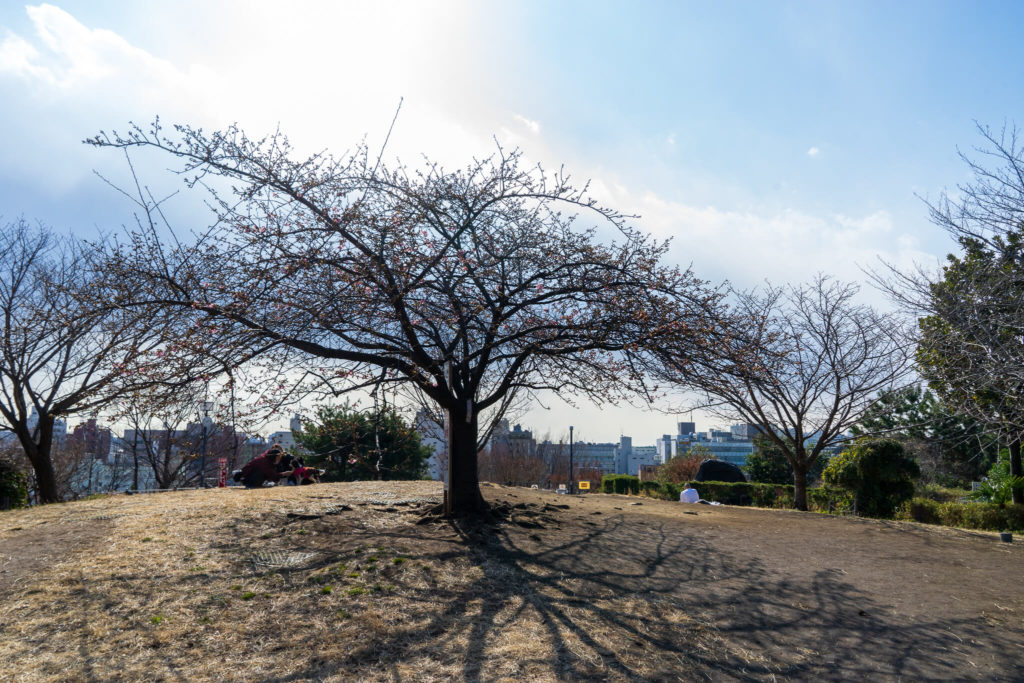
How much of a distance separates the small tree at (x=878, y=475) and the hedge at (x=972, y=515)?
408 mm

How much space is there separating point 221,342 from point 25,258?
11420 millimetres

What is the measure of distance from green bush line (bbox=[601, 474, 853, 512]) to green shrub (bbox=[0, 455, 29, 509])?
53.7 feet

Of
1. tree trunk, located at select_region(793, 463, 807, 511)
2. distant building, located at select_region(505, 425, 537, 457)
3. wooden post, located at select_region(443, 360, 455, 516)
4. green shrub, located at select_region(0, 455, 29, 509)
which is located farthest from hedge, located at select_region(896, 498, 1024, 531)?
distant building, located at select_region(505, 425, 537, 457)

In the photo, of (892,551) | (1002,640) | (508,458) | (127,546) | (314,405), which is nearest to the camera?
(1002,640)

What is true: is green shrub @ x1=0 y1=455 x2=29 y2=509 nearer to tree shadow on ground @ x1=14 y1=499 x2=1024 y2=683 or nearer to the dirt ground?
the dirt ground

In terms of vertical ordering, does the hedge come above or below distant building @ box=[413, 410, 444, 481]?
below

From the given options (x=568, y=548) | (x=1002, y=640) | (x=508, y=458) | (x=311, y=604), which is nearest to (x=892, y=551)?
(x=1002, y=640)

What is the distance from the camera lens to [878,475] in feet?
46.1

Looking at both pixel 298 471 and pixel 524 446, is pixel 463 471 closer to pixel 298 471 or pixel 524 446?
pixel 298 471

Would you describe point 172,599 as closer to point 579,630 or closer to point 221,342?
point 221,342

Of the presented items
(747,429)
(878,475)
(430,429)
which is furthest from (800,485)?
(747,429)

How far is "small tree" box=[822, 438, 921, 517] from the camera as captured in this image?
13969 millimetres

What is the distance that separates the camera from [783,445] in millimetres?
15938

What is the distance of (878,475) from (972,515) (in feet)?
5.95
